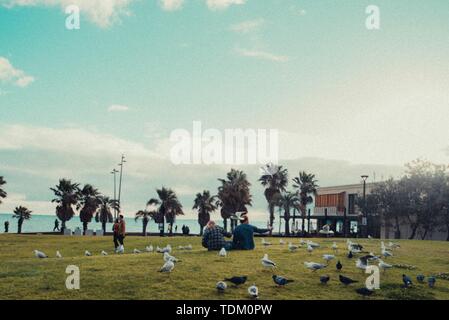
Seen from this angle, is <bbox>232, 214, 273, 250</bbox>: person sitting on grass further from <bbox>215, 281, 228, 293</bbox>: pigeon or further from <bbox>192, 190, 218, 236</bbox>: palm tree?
<bbox>192, 190, 218, 236</bbox>: palm tree

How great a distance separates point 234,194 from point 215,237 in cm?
5943

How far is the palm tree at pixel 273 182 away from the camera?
87562 mm

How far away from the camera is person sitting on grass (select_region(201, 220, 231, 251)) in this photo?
23.7 meters

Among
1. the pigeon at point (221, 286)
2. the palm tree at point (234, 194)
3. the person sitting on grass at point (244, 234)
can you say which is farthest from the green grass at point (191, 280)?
the palm tree at point (234, 194)

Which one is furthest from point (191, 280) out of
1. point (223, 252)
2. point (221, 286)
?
point (223, 252)

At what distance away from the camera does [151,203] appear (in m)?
93.6

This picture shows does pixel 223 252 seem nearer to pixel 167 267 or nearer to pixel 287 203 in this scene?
pixel 167 267

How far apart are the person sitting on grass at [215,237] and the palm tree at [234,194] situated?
190ft

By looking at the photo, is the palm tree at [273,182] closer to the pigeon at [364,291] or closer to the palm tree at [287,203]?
the palm tree at [287,203]

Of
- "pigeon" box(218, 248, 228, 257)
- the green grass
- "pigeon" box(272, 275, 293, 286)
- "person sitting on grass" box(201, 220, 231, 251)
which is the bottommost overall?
the green grass

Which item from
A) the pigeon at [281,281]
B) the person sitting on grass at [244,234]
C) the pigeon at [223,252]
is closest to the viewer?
the pigeon at [281,281]

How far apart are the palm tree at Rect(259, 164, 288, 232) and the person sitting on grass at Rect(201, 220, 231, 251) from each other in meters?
63.4

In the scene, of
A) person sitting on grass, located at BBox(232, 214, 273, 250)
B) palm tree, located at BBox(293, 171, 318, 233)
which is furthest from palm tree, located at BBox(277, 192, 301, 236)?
person sitting on grass, located at BBox(232, 214, 273, 250)
